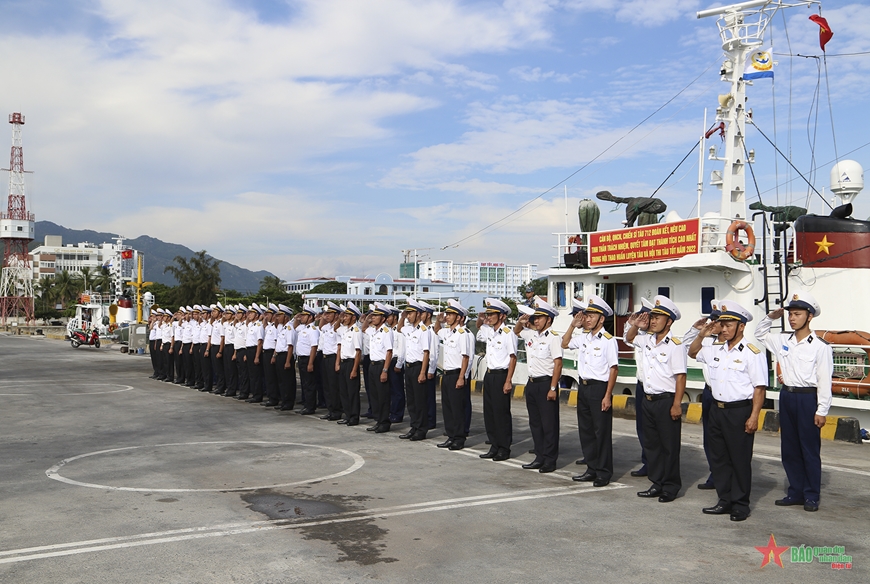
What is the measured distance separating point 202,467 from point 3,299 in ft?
320

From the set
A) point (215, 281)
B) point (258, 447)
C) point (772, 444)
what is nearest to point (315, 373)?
point (258, 447)

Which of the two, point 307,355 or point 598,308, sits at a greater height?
point 598,308

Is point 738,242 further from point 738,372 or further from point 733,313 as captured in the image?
point 738,372

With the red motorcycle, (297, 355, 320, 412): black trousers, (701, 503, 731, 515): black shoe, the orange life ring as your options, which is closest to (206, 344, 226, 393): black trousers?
(297, 355, 320, 412): black trousers

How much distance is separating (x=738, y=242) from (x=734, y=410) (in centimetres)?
780

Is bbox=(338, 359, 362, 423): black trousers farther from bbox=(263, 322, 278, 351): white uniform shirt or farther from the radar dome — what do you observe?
the radar dome

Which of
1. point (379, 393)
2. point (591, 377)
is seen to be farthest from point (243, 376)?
point (591, 377)

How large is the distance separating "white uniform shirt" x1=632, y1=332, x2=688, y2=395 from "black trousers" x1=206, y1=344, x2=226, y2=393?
37.0ft

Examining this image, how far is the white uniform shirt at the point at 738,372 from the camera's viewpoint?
243 inches

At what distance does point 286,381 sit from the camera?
43.0 feet

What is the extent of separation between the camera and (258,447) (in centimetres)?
909

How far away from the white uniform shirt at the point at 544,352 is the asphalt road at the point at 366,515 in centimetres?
113

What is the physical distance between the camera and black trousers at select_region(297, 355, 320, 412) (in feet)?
41.7

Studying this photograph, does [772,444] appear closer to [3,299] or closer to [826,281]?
[826,281]
